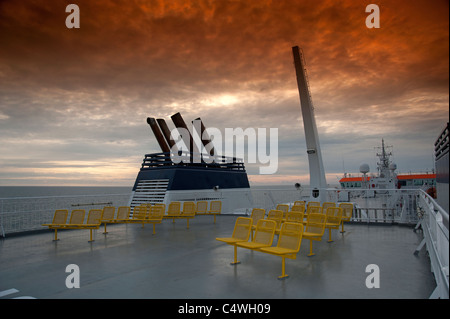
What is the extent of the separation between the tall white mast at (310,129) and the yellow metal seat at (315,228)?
35.1ft

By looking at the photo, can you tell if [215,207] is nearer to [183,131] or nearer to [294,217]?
[294,217]

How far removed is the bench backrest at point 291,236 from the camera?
584 centimetres

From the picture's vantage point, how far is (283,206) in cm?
1037

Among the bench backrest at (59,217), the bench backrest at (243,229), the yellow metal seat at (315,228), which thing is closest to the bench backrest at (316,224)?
the yellow metal seat at (315,228)

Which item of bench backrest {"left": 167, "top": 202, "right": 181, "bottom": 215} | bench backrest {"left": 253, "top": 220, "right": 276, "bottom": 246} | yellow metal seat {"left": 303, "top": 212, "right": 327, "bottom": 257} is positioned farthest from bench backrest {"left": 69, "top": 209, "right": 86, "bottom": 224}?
yellow metal seat {"left": 303, "top": 212, "right": 327, "bottom": 257}

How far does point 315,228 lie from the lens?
7.52 m

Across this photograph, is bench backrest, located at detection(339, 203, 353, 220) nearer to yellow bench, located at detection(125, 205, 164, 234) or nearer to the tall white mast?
yellow bench, located at detection(125, 205, 164, 234)

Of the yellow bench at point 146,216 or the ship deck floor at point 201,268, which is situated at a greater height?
the yellow bench at point 146,216

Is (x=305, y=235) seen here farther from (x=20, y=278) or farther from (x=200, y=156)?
(x=200, y=156)

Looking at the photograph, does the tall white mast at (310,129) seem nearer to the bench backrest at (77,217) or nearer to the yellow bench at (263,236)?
the yellow bench at (263,236)

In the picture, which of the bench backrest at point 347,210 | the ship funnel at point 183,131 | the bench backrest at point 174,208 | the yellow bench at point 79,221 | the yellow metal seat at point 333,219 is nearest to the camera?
the yellow metal seat at point 333,219

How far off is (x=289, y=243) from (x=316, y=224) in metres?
1.70

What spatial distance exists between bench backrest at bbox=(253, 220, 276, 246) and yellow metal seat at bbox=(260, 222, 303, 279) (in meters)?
0.21

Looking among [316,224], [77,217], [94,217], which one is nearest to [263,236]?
[316,224]
